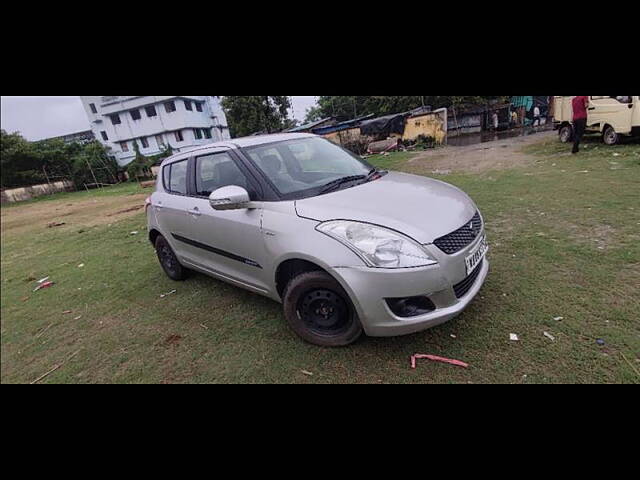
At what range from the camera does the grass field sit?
1646mm

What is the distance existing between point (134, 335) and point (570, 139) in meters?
12.5

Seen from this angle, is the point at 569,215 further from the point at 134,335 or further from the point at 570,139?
the point at 570,139

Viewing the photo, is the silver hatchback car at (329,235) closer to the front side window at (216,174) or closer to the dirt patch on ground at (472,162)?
the front side window at (216,174)

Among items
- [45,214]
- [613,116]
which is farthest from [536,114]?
[45,214]

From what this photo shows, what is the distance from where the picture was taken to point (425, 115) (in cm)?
1559

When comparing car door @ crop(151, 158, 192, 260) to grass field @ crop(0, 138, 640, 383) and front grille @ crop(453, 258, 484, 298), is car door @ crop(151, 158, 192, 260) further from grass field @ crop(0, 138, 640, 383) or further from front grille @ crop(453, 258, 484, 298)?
front grille @ crop(453, 258, 484, 298)

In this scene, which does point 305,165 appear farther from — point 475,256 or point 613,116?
A: point 613,116

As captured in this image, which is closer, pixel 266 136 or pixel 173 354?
pixel 173 354

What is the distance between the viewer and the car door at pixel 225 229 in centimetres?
248

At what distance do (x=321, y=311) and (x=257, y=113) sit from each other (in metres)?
28.0

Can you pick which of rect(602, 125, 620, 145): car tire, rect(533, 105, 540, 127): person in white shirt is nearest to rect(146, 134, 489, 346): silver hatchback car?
rect(602, 125, 620, 145): car tire

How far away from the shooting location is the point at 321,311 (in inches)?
92.1
